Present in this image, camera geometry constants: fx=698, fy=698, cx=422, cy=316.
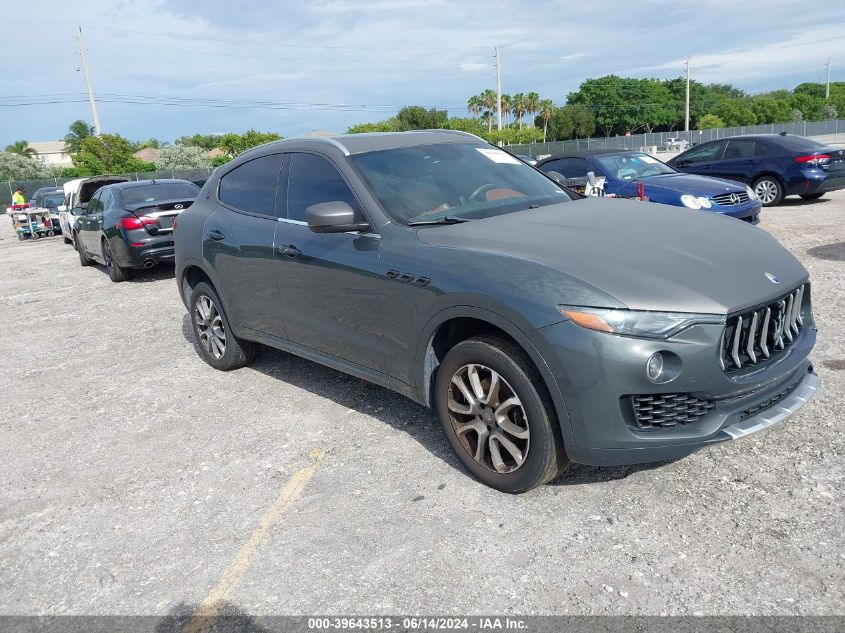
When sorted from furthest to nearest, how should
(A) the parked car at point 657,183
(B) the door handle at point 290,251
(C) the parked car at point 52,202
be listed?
(C) the parked car at point 52,202, (A) the parked car at point 657,183, (B) the door handle at point 290,251

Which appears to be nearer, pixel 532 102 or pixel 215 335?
pixel 215 335

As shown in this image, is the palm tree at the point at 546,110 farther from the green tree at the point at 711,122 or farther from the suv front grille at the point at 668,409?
the suv front grille at the point at 668,409

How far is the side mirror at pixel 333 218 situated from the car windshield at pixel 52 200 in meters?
23.1

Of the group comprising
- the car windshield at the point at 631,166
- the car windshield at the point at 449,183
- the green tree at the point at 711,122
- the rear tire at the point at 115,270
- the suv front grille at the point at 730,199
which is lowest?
the rear tire at the point at 115,270

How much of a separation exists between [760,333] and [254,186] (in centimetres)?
358

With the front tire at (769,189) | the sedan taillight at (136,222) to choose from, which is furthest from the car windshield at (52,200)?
the front tire at (769,189)

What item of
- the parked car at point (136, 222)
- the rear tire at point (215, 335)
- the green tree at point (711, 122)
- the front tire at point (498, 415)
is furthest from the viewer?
the green tree at point (711, 122)

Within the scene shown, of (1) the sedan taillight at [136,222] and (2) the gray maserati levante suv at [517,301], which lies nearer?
(2) the gray maserati levante suv at [517,301]

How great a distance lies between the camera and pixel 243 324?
5.35 meters

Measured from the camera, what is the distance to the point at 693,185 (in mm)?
9867

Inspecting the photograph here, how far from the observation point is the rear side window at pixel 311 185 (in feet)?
14.2

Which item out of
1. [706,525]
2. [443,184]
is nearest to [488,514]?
[706,525]

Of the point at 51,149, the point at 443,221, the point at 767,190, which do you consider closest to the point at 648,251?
the point at 443,221

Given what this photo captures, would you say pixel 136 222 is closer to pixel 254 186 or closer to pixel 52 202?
pixel 254 186
